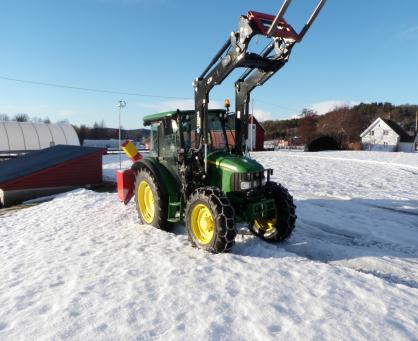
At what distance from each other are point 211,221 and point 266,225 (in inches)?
50.4

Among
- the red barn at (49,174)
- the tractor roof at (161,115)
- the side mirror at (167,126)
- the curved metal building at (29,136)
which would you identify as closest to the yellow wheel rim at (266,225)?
the tractor roof at (161,115)

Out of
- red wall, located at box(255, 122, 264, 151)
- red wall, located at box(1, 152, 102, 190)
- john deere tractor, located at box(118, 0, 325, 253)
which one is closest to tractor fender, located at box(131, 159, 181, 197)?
john deere tractor, located at box(118, 0, 325, 253)

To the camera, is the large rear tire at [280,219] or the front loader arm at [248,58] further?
the large rear tire at [280,219]

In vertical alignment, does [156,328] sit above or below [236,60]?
below

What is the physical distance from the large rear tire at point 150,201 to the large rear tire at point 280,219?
1849 millimetres

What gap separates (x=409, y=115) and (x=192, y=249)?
302 feet

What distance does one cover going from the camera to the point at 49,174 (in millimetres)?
13453

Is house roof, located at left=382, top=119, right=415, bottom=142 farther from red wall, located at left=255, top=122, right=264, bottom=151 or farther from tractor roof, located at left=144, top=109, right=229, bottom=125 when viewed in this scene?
tractor roof, located at left=144, top=109, right=229, bottom=125

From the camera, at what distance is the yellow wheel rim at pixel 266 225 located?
6.06 m

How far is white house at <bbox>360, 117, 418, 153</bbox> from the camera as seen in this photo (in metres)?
51.6

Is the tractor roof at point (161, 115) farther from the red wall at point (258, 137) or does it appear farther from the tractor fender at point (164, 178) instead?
the red wall at point (258, 137)

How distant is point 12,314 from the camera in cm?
376

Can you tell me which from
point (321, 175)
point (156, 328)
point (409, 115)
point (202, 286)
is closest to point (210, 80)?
point (202, 286)

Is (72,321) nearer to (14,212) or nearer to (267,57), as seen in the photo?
(267,57)
